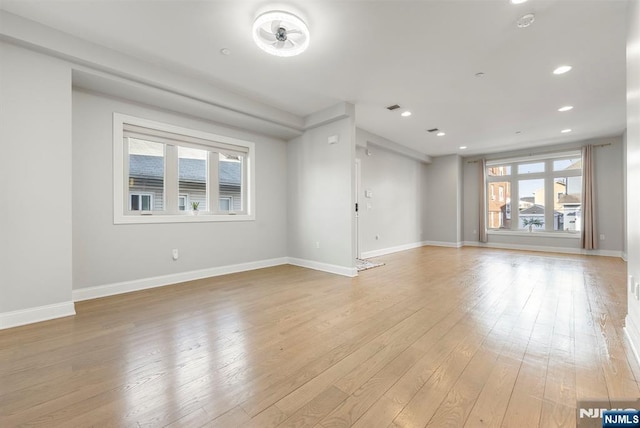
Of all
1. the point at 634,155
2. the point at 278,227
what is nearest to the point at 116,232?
the point at 278,227

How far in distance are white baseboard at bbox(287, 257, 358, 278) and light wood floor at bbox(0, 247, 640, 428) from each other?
848 millimetres

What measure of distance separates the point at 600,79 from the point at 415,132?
2.80m

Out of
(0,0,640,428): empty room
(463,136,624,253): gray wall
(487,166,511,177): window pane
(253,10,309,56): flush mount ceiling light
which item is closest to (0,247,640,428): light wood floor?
(0,0,640,428): empty room

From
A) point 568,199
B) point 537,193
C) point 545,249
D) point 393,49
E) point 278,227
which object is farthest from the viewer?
point 537,193

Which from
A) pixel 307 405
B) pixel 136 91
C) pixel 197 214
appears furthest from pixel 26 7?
pixel 307 405

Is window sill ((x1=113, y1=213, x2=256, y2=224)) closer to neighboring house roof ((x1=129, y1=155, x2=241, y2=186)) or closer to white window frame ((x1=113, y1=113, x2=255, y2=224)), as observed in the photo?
white window frame ((x1=113, y1=113, x2=255, y2=224))

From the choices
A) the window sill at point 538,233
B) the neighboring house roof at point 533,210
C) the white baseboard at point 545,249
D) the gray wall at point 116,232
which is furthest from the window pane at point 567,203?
the gray wall at point 116,232

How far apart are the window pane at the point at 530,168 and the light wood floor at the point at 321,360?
16.4 ft

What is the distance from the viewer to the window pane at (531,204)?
7059 millimetres

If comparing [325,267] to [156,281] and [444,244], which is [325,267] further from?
[444,244]

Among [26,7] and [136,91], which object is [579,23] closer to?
[136,91]

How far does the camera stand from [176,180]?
388cm

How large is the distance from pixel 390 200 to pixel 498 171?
3.65 m

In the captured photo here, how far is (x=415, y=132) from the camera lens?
5.70 metres
